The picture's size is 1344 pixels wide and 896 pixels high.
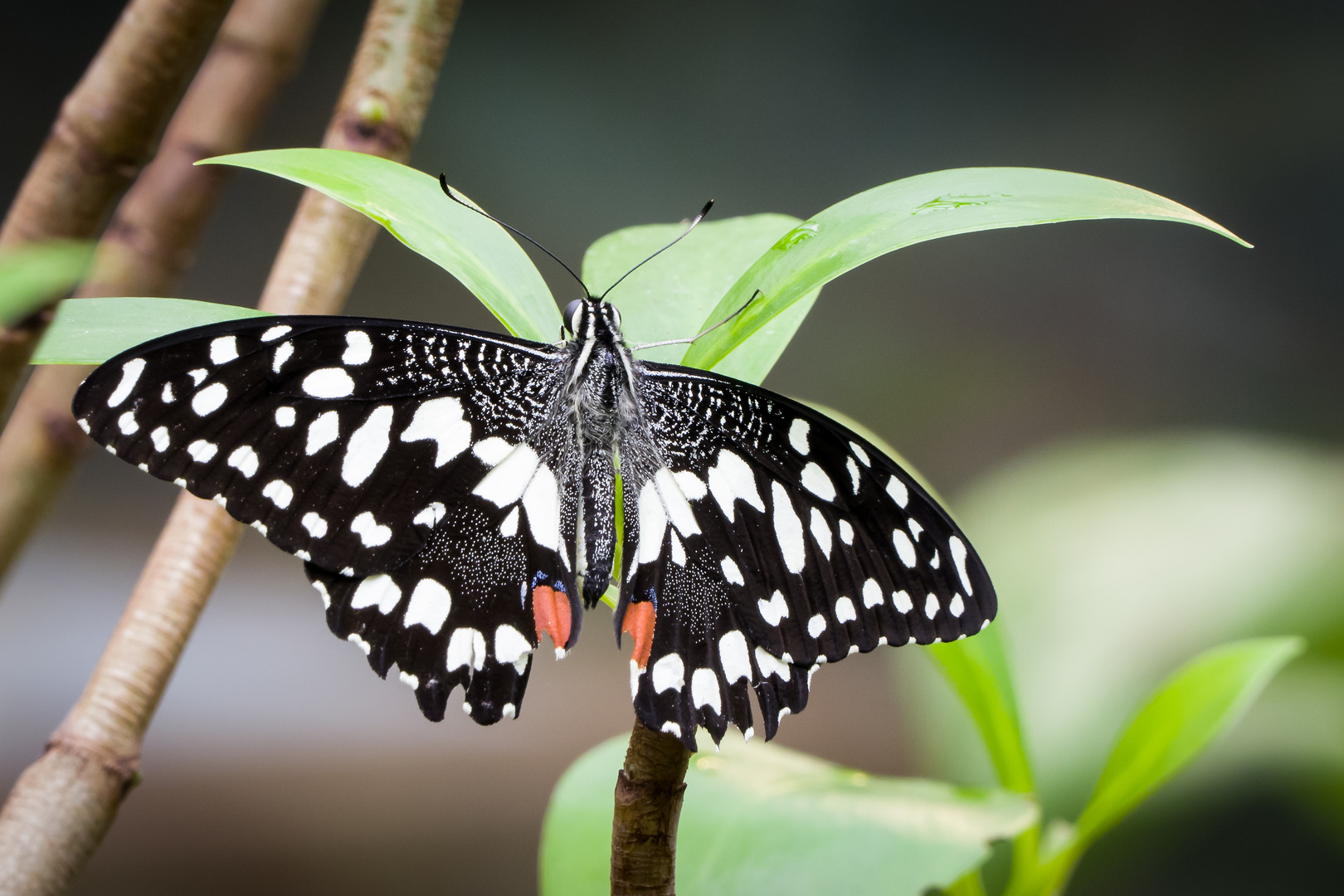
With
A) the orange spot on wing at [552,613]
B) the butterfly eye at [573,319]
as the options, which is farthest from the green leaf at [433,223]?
the orange spot on wing at [552,613]

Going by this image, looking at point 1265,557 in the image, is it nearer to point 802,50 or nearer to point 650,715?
point 802,50

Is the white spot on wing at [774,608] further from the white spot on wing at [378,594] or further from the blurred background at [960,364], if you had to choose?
the blurred background at [960,364]

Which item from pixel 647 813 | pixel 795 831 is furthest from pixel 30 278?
pixel 795 831

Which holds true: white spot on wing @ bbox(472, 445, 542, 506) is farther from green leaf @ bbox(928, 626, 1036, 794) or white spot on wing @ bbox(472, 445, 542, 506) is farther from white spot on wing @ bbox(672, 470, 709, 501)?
green leaf @ bbox(928, 626, 1036, 794)

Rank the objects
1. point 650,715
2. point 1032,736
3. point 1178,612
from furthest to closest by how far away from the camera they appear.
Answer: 1. point 1178,612
2. point 1032,736
3. point 650,715

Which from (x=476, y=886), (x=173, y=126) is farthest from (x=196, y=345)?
(x=476, y=886)

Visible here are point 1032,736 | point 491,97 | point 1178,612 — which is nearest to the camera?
point 1032,736

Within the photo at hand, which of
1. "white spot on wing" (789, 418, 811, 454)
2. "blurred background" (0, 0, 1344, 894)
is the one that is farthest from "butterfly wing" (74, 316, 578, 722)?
"blurred background" (0, 0, 1344, 894)

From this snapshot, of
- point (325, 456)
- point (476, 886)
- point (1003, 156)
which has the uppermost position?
point (1003, 156)
